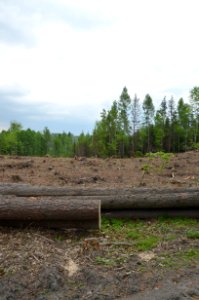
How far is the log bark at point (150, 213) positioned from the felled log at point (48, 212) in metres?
0.89

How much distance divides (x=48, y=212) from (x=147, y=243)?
1687 mm

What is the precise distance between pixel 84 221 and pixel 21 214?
1.06 meters

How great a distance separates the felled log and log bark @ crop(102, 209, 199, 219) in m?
0.89

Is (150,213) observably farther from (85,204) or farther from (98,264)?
(98,264)

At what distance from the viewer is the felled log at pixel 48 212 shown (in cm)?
563

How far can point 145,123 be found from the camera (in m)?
53.0

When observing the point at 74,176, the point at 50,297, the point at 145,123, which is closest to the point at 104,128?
the point at 145,123

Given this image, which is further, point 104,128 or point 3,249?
point 104,128

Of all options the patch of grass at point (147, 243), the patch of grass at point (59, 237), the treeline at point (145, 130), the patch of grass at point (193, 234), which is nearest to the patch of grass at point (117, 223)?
the patch of grass at point (147, 243)

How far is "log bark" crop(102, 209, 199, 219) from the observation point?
6637 mm

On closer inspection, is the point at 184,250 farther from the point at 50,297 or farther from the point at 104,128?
the point at 104,128

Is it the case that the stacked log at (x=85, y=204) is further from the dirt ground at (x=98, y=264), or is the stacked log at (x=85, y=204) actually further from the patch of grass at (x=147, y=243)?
the patch of grass at (x=147, y=243)

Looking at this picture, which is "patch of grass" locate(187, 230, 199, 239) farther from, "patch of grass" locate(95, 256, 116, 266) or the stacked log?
"patch of grass" locate(95, 256, 116, 266)

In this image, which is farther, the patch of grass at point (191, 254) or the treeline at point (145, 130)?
the treeline at point (145, 130)
